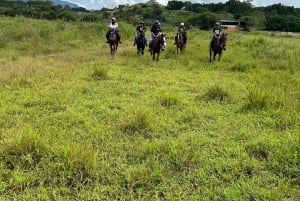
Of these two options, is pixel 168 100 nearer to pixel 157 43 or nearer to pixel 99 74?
pixel 99 74

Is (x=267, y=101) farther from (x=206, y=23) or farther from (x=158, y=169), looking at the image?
(x=206, y=23)

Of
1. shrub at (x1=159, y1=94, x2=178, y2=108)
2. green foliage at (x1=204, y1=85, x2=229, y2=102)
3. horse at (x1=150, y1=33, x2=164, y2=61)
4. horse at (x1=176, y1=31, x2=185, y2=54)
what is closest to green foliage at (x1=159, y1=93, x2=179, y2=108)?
shrub at (x1=159, y1=94, x2=178, y2=108)

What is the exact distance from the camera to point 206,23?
59250mm

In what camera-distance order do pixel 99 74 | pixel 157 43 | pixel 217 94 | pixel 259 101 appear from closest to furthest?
pixel 259 101
pixel 217 94
pixel 99 74
pixel 157 43

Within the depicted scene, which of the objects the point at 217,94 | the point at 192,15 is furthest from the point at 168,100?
the point at 192,15

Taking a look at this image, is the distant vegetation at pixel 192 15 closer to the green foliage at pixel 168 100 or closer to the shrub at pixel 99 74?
the shrub at pixel 99 74

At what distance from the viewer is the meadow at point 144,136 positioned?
426 centimetres

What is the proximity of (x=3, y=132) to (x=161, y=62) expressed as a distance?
9.68m

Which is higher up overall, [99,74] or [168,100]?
[99,74]

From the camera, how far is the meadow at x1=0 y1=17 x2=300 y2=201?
14.0 feet

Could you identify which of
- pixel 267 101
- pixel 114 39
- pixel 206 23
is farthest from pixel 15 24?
pixel 206 23

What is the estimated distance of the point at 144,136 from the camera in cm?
590

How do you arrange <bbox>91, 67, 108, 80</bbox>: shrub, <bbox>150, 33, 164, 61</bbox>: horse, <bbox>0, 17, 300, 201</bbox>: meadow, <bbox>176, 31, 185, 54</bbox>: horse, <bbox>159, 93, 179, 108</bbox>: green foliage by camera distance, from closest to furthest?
1. <bbox>0, 17, 300, 201</bbox>: meadow
2. <bbox>159, 93, 179, 108</bbox>: green foliage
3. <bbox>91, 67, 108, 80</bbox>: shrub
4. <bbox>150, 33, 164, 61</bbox>: horse
5. <bbox>176, 31, 185, 54</bbox>: horse

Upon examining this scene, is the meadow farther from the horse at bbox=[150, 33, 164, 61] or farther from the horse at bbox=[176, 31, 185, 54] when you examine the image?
the horse at bbox=[176, 31, 185, 54]
